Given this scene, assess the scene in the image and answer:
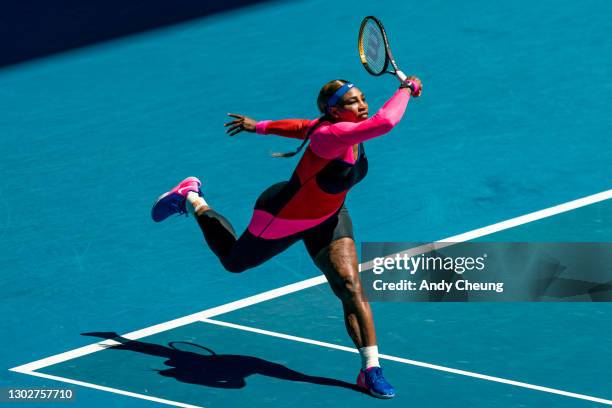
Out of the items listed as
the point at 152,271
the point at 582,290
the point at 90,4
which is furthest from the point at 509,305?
the point at 90,4

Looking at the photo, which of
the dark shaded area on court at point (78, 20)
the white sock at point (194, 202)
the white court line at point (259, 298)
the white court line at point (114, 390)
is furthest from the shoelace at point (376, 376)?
the dark shaded area on court at point (78, 20)

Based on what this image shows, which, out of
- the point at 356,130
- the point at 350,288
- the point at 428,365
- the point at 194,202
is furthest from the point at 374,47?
the point at 428,365

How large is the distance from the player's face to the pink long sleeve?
119mm

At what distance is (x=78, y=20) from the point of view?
19.1 meters

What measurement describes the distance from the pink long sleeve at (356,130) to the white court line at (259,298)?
2144 mm

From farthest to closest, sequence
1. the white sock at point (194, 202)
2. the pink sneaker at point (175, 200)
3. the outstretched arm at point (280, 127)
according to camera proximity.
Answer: the pink sneaker at point (175, 200) < the white sock at point (194, 202) < the outstretched arm at point (280, 127)

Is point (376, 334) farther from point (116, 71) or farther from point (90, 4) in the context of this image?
point (90, 4)

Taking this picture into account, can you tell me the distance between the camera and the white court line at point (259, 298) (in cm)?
1195

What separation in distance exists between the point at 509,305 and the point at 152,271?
3.37 metres

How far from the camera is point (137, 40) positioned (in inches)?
734

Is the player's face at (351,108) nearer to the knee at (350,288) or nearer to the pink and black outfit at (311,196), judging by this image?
the pink and black outfit at (311,196)

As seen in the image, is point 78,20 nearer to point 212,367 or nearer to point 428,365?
point 212,367

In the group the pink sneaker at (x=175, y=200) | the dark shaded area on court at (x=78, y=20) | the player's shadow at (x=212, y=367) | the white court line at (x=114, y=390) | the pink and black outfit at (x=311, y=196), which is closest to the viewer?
the pink and black outfit at (x=311, y=196)

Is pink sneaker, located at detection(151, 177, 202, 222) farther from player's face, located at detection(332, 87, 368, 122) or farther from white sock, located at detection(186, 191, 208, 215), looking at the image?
player's face, located at detection(332, 87, 368, 122)
